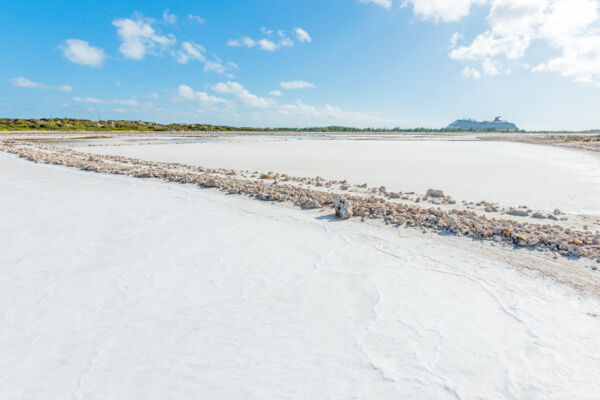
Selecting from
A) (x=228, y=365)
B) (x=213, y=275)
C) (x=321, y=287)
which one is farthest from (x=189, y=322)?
(x=321, y=287)

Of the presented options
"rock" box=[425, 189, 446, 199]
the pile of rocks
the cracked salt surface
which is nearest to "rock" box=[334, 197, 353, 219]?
the pile of rocks

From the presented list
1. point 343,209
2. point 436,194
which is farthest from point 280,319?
point 436,194

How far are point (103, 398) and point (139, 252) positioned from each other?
266 cm

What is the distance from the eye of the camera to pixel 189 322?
2.92 meters

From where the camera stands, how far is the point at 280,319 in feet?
9.80

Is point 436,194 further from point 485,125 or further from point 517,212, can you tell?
point 485,125

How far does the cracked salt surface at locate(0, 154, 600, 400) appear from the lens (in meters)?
2.26

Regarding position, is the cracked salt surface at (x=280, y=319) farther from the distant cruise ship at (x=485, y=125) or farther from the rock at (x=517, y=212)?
the distant cruise ship at (x=485, y=125)

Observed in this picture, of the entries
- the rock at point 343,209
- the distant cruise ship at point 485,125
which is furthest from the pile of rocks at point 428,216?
the distant cruise ship at point 485,125

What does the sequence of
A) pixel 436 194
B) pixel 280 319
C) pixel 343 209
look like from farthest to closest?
pixel 436 194 < pixel 343 209 < pixel 280 319

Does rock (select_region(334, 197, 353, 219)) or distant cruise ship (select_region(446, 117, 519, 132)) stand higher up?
distant cruise ship (select_region(446, 117, 519, 132))

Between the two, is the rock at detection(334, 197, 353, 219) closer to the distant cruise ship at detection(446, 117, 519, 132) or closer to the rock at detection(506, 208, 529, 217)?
the rock at detection(506, 208, 529, 217)

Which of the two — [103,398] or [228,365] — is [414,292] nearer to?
[228,365]

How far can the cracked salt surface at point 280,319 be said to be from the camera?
7.42 feet
